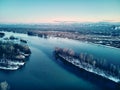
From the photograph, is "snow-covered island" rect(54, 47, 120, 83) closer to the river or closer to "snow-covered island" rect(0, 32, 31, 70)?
the river

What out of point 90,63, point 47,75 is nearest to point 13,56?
point 47,75

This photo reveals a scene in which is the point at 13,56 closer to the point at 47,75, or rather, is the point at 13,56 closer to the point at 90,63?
the point at 47,75

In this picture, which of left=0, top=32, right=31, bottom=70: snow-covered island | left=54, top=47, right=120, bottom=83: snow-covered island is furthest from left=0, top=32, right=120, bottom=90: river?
left=54, top=47, right=120, bottom=83: snow-covered island

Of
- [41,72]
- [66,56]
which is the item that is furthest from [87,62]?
[41,72]

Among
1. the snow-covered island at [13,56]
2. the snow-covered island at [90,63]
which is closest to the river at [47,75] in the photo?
the snow-covered island at [13,56]

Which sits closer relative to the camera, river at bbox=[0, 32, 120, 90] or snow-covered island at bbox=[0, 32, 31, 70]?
river at bbox=[0, 32, 120, 90]

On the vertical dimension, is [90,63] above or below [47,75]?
above

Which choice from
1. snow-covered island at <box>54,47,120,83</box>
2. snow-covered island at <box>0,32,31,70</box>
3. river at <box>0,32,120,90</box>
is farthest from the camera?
snow-covered island at <box>0,32,31,70</box>

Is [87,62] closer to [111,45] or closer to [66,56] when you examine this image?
[66,56]

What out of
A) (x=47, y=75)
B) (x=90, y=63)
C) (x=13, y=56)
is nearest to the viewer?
(x=47, y=75)

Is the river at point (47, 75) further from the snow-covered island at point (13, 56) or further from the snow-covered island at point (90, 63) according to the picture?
the snow-covered island at point (90, 63)
